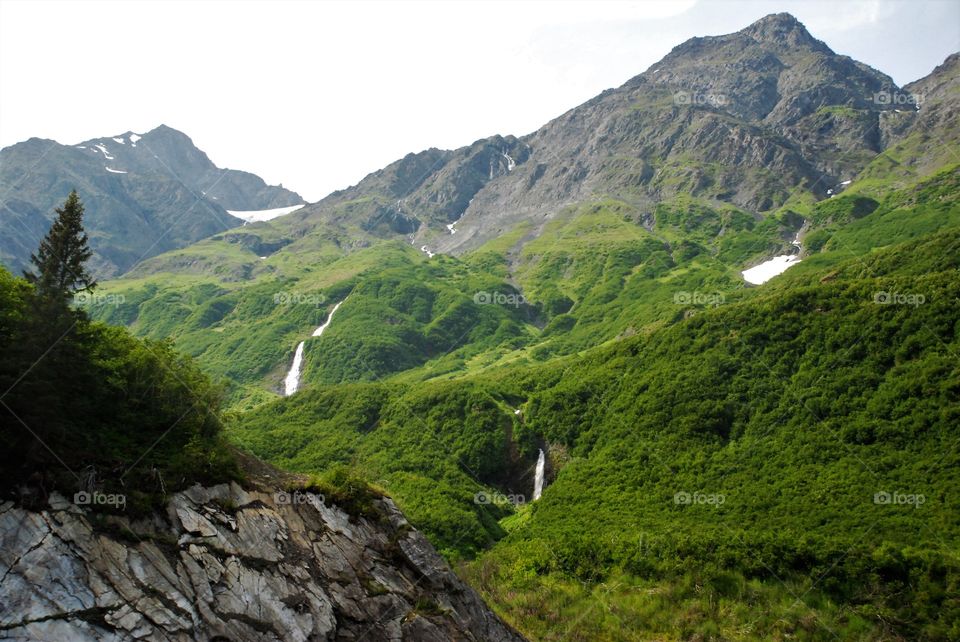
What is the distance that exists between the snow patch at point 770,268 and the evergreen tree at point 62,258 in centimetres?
16429

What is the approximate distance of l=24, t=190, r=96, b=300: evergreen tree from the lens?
2398 cm

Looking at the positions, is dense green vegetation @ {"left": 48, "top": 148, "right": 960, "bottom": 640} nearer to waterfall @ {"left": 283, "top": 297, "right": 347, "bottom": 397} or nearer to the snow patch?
waterfall @ {"left": 283, "top": 297, "right": 347, "bottom": 397}

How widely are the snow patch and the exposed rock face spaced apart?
15814cm

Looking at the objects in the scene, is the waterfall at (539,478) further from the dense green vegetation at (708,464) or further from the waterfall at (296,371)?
the waterfall at (296,371)

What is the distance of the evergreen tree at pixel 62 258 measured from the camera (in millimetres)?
23984

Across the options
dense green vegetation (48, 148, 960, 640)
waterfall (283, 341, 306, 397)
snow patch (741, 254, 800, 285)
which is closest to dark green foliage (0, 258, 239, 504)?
dense green vegetation (48, 148, 960, 640)

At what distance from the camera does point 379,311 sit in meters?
182

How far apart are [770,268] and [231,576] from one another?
586ft

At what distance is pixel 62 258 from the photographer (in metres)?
24.5

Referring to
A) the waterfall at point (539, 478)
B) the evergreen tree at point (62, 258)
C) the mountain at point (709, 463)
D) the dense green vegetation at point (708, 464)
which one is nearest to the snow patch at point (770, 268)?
the mountain at point (709, 463)

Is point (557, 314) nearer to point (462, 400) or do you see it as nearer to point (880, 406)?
point (462, 400)

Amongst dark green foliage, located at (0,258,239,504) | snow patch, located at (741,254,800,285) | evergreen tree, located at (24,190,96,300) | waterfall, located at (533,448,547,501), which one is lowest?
waterfall, located at (533,448,547,501)

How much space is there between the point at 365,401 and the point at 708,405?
50.5m

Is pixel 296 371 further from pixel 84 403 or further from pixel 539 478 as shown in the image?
pixel 84 403
